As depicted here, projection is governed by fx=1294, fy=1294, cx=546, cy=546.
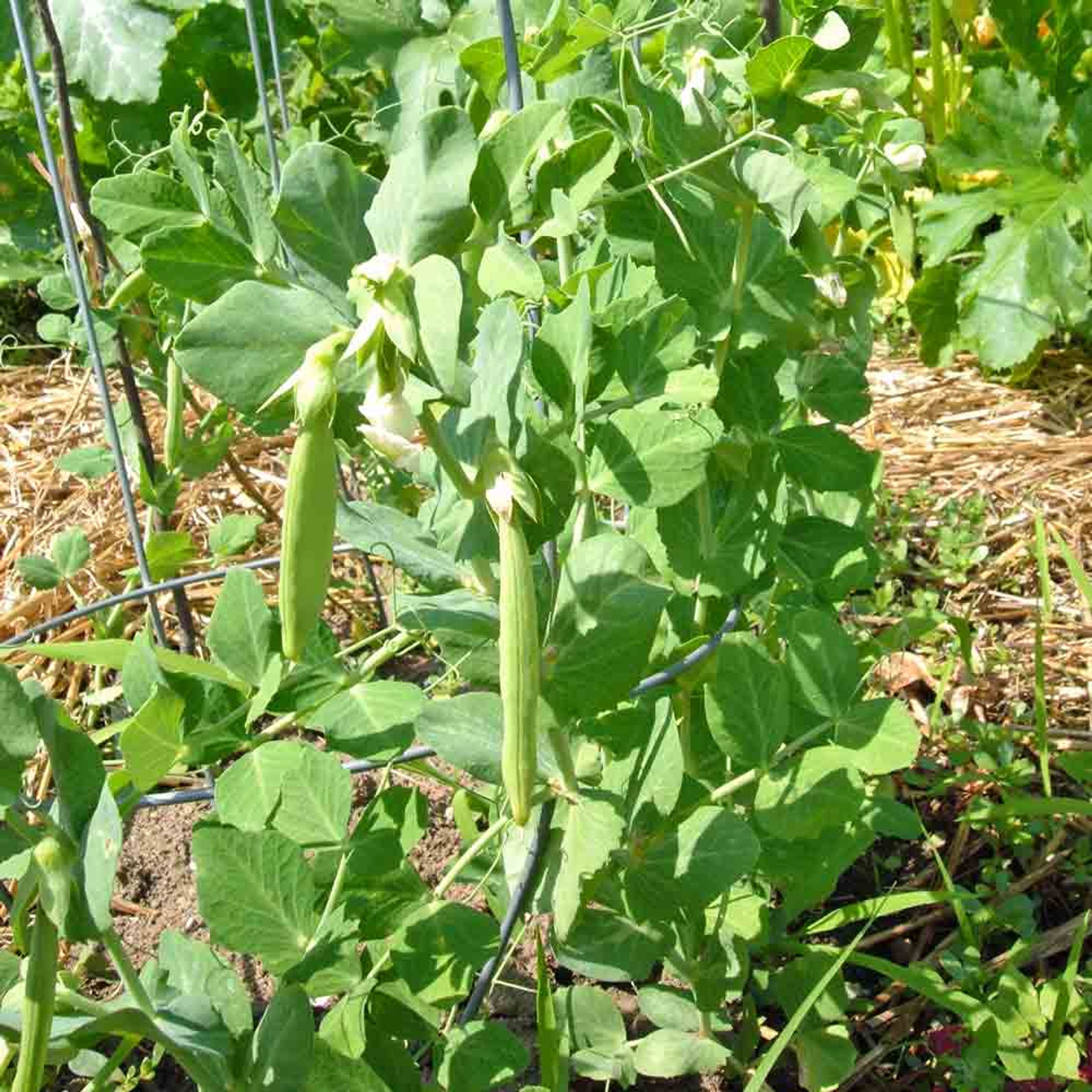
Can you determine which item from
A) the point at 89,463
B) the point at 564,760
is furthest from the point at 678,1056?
the point at 89,463

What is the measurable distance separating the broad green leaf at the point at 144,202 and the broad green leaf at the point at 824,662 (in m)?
0.49

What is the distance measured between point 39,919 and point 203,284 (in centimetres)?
34

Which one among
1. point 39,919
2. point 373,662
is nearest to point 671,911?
point 373,662

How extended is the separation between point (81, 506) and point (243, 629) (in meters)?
1.37

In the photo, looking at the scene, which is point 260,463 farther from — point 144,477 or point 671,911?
point 671,911

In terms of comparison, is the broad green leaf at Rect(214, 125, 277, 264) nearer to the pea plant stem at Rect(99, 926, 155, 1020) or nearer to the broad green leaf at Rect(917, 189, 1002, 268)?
the pea plant stem at Rect(99, 926, 155, 1020)

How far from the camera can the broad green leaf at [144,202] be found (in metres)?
0.76

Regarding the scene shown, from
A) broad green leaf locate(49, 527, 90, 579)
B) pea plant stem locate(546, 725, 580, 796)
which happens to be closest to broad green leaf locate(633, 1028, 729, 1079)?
pea plant stem locate(546, 725, 580, 796)

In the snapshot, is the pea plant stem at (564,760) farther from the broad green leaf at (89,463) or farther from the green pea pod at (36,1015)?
the broad green leaf at (89,463)

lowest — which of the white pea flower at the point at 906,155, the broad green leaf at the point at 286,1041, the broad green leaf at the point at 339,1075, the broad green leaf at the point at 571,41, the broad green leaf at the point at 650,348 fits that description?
the broad green leaf at the point at 339,1075

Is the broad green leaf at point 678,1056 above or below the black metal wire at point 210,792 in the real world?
below

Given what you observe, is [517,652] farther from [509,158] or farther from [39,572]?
[39,572]

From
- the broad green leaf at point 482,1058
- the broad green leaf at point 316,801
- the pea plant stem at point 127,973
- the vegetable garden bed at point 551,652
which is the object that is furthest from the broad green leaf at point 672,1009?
the pea plant stem at point 127,973

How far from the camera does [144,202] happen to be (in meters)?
0.77
